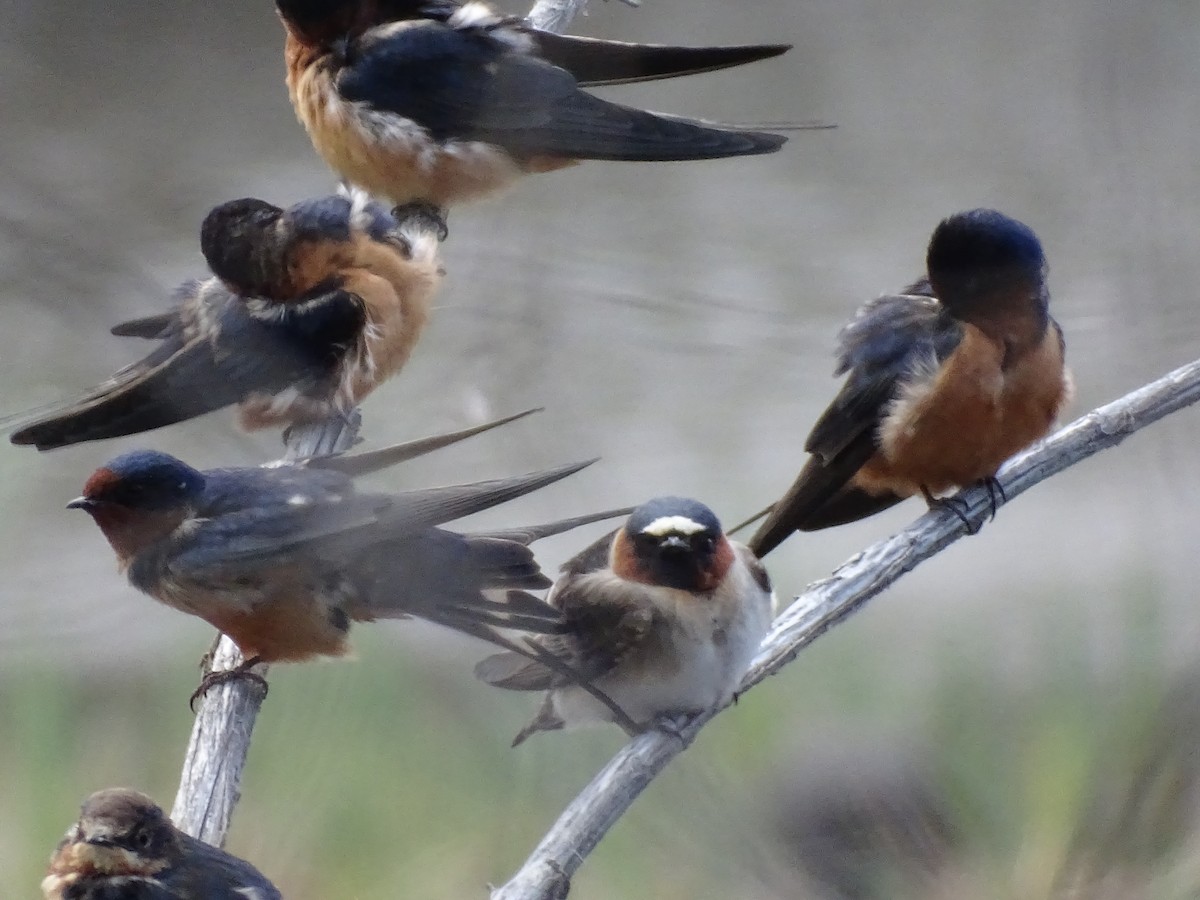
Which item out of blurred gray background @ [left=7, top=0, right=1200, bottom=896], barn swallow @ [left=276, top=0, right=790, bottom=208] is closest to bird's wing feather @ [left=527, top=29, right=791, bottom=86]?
barn swallow @ [left=276, top=0, right=790, bottom=208]

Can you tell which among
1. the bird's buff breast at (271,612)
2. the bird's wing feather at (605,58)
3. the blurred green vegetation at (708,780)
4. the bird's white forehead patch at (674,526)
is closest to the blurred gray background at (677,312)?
the blurred green vegetation at (708,780)

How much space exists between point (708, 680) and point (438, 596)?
1.52 feet

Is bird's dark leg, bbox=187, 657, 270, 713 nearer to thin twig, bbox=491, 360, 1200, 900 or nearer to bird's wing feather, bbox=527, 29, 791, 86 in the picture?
thin twig, bbox=491, 360, 1200, 900

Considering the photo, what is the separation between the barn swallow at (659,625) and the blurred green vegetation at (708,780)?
10 cm

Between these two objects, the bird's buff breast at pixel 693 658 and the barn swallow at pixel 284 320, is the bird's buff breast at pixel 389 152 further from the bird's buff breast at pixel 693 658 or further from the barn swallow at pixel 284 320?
the bird's buff breast at pixel 693 658

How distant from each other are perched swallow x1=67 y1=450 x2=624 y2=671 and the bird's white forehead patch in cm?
23

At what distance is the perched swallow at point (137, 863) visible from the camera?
135 centimetres

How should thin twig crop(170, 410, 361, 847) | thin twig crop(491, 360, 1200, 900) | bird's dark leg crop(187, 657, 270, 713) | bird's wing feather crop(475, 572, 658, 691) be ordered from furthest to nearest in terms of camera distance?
bird's wing feather crop(475, 572, 658, 691) < bird's dark leg crop(187, 657, 270, 713) < thin twig crop(170, 410, 361, 847) < thin twig crop(491, 360, 1200, 900)

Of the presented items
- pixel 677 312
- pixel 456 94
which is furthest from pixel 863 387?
pixel 456 94

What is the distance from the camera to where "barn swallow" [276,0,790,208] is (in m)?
2.29

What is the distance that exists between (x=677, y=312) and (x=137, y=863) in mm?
1497

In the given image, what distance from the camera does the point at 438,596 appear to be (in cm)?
138

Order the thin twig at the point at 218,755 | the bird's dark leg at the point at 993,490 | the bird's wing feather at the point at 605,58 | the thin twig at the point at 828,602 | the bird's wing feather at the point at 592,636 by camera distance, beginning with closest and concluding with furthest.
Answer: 1. the thin twig at the point at 828,602
2. the thin twig at the point at 218,755
3. the bird's wing feather at the point at 592,636
4. the bird's dark leg at the point at 993,490
5. the bird's wing feather at the point at 605,58

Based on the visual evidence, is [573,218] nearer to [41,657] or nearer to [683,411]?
[683,411]
